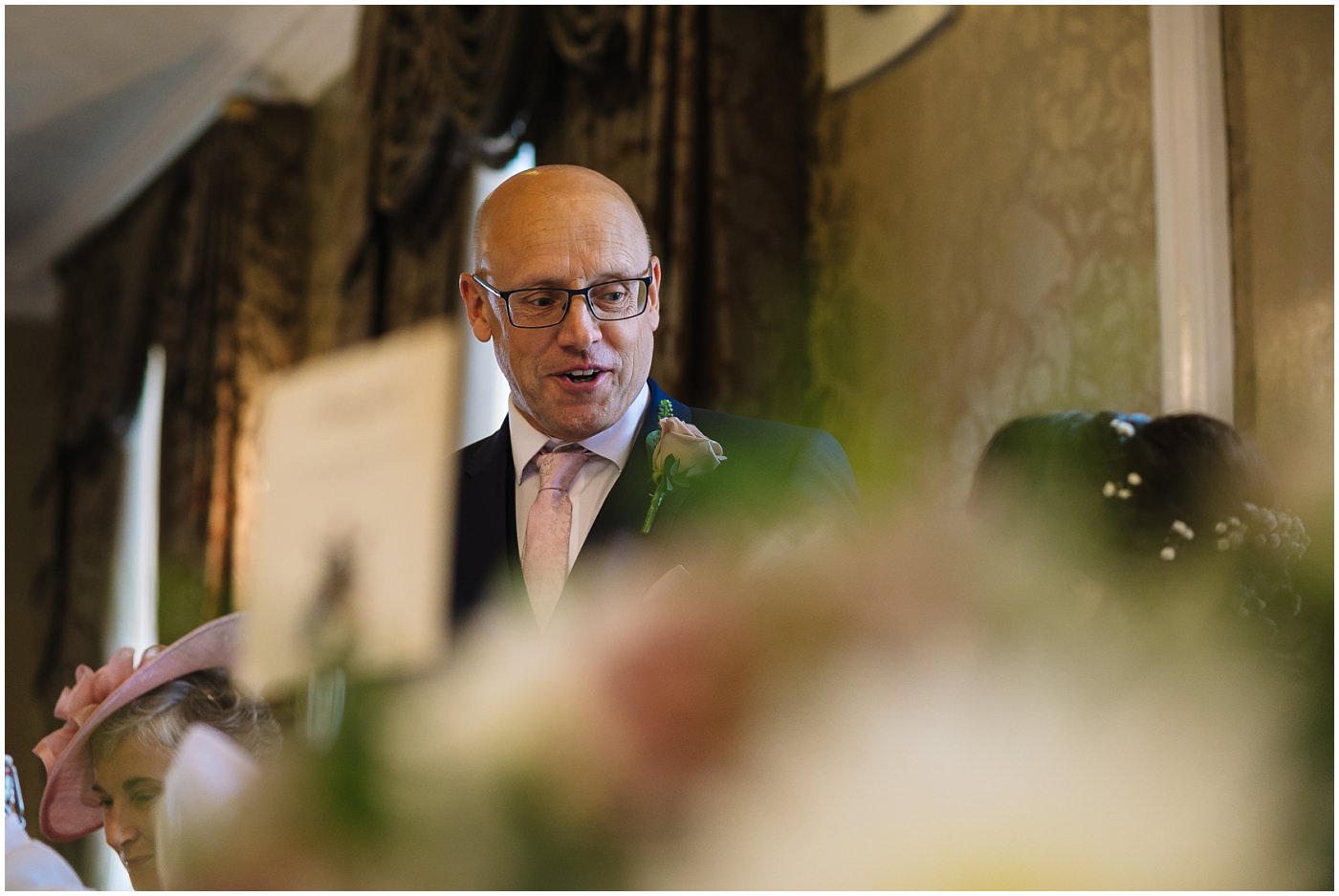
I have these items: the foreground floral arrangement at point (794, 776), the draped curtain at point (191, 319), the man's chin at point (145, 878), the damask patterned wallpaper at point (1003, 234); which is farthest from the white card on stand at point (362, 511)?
the draped curtain at point (191, 319)

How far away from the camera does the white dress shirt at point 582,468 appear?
0.45 metres

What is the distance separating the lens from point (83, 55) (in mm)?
3227

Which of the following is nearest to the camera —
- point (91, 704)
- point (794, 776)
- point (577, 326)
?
point (794, 776)

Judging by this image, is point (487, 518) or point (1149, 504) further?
point (1149, 504)

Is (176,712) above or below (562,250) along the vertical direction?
below

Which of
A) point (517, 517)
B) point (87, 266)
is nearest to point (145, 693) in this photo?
point (517, 517)

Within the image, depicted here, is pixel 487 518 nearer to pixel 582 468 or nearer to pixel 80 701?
pixel 582 468

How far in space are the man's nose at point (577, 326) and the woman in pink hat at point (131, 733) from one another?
0.56 feet

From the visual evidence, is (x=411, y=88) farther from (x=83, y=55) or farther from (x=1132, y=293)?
(x=83, y=55)

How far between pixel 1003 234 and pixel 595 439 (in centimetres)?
119

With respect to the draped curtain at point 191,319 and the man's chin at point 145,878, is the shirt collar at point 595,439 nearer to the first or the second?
the man's chin at point 145,878

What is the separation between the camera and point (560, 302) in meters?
0.44

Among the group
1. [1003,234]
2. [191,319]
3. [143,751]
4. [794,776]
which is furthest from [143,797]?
[191,319]

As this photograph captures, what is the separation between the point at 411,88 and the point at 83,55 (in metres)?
1.87
